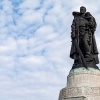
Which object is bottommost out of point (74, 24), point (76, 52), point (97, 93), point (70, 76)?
point (97, 93)

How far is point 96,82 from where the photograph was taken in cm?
1884

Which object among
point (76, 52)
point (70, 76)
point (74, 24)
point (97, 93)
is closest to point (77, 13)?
point (74, 24)

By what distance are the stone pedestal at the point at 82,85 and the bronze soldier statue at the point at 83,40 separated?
2.27ft

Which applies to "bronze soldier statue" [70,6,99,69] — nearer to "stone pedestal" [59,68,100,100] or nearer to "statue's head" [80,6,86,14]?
"statue's head" [80,6,86,14]

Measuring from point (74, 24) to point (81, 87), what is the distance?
4493 millimetres

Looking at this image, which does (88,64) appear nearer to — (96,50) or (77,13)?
(96,50)

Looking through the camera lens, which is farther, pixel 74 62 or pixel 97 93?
pixel 74 62

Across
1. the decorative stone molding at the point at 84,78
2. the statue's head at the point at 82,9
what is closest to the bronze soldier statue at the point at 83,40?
the statue's head at the point at 82,9

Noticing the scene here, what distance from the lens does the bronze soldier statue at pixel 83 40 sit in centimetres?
1980

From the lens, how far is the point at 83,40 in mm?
20125

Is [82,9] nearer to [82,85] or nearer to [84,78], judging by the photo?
[84,78]

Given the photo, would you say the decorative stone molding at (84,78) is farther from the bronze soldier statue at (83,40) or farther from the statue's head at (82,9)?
the statue's head at (82,9)

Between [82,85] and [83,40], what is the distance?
3124 mm

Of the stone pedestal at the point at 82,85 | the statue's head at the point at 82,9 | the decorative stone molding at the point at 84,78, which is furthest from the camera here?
the statue's head at the point at 82,9
